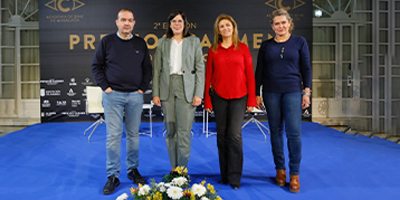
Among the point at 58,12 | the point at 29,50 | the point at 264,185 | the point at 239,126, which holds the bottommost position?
the point at 264,185

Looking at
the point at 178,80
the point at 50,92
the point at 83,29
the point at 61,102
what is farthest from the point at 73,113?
the point at 178,80

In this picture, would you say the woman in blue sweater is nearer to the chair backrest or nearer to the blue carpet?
the blue carpet

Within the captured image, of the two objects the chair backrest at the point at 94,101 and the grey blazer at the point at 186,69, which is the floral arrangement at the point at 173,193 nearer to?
the grey blazer at the point at 186,69

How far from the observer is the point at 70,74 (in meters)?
5.73

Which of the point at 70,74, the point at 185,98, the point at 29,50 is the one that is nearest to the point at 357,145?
the point at 185,98

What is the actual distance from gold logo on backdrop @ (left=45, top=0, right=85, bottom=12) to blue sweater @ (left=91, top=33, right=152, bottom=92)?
440 cm

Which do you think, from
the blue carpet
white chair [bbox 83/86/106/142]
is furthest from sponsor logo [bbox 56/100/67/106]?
white chair [bbox 83/86/106/142]

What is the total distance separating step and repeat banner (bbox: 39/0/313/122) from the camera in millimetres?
5699

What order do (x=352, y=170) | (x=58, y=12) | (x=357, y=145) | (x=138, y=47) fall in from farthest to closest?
(x=58, y=12) → (x=357, y=145) → (x=352, y=170) → (x=138, y=47)

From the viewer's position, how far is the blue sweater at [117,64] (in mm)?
2068

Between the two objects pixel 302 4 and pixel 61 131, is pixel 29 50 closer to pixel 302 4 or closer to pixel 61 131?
pixel 61 131

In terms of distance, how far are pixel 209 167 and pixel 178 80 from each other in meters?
1.02

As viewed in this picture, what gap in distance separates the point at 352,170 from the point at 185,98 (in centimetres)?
178

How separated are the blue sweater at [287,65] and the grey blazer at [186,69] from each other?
0.55 m
